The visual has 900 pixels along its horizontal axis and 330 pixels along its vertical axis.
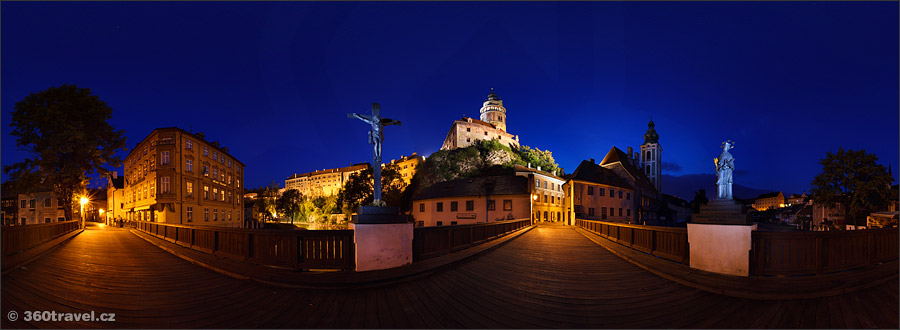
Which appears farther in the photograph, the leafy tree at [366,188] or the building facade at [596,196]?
the leafy tree at [366,188]

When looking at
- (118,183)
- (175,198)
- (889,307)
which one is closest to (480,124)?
(175,198)

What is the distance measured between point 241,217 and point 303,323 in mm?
47271

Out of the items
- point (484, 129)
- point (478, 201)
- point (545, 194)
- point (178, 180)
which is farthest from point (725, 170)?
point (484, 129)

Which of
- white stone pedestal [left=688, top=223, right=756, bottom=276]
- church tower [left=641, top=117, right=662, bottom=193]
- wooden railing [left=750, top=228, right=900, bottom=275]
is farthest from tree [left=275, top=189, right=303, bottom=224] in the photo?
church tower [left=641, top=117, right=662, bottom=193]

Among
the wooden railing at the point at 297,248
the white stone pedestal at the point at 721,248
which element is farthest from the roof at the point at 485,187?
the wooden railing at the point at 297,248

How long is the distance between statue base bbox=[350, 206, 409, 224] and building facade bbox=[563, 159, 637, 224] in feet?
114

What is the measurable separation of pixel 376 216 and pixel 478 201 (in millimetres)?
29090

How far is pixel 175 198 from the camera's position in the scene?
91.7 ft

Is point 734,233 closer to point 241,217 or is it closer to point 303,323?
point 303,323

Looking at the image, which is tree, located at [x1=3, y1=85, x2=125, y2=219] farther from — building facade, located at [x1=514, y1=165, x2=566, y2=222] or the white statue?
building facade, located at [x1=514, y1=165, x2=566, y2=222]

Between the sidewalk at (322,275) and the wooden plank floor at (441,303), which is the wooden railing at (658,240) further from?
the sidewalk at (322,275)

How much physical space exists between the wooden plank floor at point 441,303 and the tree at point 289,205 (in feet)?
233

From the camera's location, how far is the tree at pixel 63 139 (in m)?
15.0

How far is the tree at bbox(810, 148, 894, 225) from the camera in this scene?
22859mm
